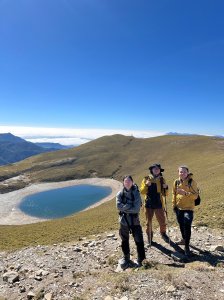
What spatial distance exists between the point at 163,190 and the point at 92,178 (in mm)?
134241

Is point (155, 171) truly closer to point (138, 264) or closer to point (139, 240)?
point (139, 240)

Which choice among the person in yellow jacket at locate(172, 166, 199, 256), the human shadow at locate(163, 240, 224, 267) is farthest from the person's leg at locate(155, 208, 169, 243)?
the person in yellow jacket at locate(172, 166, 199, 256)

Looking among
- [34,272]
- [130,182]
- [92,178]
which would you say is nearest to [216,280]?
[130,182]

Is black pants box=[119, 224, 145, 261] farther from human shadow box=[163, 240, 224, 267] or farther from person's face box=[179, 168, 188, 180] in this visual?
person's face box=[179, 168, 188, 180]

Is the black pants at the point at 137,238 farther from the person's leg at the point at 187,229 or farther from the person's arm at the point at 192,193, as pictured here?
the person's arm at the point at 192,193

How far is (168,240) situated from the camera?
16.3 m

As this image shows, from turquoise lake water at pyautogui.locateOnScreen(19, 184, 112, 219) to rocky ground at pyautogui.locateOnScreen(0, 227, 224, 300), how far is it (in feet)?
225

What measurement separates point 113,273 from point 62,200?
323 ft

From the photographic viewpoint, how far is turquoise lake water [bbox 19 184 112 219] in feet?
295

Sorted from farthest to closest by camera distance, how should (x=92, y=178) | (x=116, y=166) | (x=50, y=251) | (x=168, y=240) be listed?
(x=116, y=166) → (x=92, y=178) → (x=50, y=251) → (x=168, y=240)

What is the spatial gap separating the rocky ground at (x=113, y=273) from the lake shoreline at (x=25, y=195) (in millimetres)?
65200

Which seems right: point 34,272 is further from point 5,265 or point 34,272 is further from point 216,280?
point 216,280

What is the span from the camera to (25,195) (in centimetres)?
12044

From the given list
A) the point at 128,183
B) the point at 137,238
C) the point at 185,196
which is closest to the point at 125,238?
the point at 137,238
